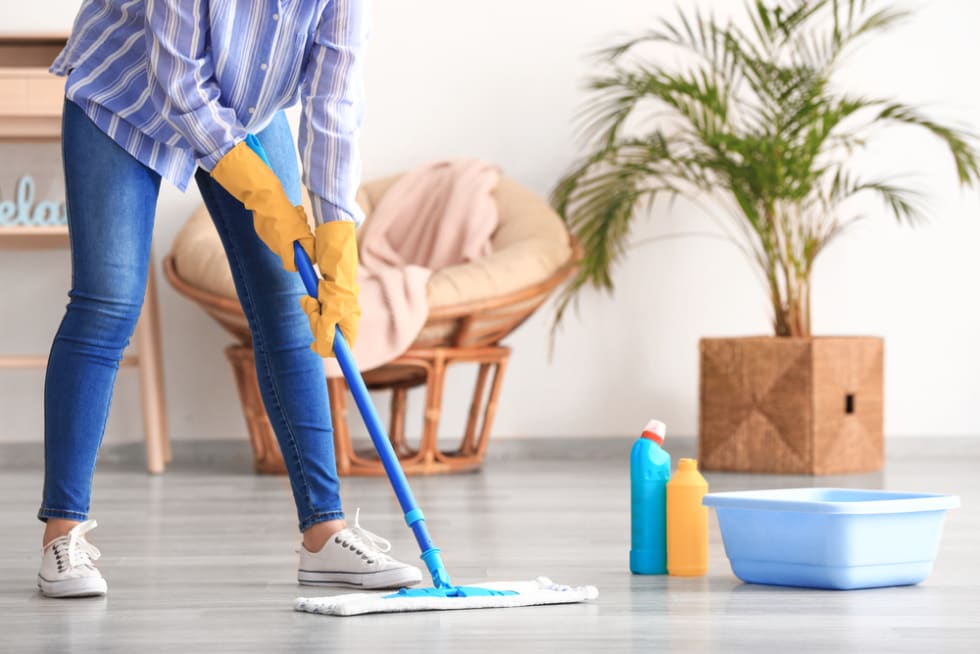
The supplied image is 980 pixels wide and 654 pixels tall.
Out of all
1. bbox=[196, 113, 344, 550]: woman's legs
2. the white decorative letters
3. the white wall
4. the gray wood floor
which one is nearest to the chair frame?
the gray wood floor

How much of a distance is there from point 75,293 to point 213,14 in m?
0.37

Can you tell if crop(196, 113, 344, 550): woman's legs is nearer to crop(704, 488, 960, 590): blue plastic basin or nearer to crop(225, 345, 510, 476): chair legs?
crop(704, 488, 960, 590): blue plastic basin

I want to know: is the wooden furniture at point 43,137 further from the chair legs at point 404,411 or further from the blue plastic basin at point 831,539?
the blue plastic basin at point 831,539

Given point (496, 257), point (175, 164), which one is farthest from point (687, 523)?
point (496, 257)

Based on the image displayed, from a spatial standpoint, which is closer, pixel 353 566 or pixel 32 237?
pixel 353 566

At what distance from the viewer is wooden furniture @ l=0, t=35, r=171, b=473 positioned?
3.08 metres

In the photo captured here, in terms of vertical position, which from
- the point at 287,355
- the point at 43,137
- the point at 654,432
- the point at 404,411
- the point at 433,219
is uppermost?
the point at 43,137

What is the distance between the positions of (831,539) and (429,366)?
160 centimetres

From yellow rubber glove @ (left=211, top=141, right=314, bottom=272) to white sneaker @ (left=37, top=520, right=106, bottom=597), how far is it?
15.7 inches

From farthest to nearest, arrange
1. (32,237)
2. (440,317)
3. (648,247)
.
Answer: (648,247)
(32,237)
(440,317)

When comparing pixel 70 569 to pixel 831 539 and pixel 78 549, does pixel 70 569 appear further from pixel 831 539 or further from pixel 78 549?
pixel 831 539

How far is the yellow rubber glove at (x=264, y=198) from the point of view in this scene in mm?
1513

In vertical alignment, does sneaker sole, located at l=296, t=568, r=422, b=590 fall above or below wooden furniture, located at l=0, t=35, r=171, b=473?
below

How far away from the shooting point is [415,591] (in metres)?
1.42
